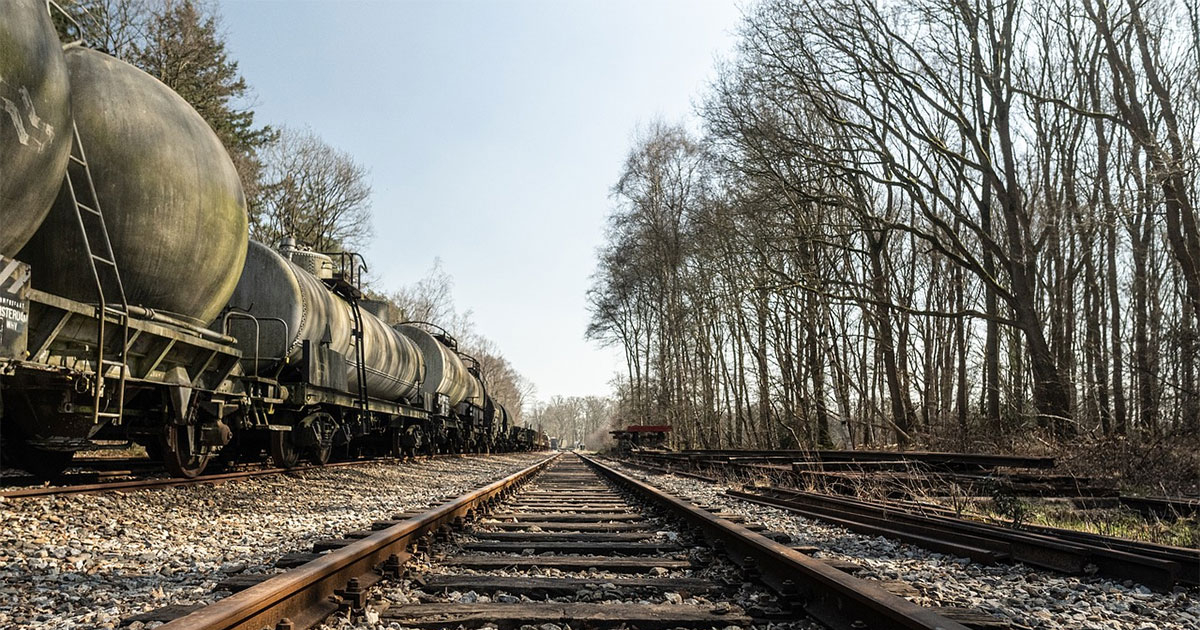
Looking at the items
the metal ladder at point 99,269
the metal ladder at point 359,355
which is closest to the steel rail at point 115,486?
the metal ladder at point 99,269

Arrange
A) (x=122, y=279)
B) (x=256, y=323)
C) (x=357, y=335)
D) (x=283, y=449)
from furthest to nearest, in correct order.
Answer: (x=357, y=335)
(x=283, y=449)
(x=256, y=323)
(x=122, y=279)

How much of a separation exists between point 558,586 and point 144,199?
4.50 meters

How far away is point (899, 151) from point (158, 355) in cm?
1605

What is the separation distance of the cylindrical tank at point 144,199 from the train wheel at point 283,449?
3554 millimetres

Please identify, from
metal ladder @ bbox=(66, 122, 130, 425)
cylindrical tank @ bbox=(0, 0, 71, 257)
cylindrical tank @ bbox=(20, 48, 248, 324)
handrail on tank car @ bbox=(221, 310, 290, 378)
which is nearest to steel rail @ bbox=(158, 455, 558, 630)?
metal ladder @ bbox=(66, 122, 130, 425)

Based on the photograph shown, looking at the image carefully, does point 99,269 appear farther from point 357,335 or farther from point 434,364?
point 434,364

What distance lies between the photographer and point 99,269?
5.41m

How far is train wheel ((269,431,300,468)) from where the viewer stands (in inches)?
385

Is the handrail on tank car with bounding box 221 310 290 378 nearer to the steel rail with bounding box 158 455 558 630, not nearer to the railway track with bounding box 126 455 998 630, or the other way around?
the railway track with bounding box 126 455 998 630

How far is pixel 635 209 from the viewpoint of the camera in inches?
1122

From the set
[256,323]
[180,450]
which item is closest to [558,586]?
[180,450]

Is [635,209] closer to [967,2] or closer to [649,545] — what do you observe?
[967,2]

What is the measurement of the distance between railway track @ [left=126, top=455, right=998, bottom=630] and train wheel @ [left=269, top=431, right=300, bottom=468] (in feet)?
17.8

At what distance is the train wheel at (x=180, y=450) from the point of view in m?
6.95
